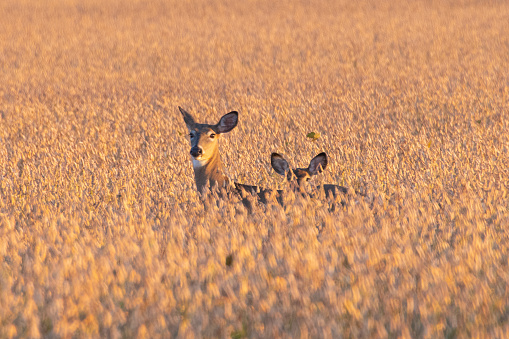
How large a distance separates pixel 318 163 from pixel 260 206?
0.88m

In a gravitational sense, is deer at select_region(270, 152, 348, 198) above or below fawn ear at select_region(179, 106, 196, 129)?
below

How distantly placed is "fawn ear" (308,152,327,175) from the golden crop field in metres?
0.25

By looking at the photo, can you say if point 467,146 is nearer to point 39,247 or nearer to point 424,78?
point 39,247

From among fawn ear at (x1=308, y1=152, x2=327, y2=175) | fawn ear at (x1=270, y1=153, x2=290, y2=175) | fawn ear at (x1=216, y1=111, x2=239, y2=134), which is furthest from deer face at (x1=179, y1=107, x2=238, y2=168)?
fawn ear at (x1=308, y1=152, x2=327, y2=175)

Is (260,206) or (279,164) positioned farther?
(279,164)

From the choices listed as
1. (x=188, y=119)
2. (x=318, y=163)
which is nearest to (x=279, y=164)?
(x=318, y=163)

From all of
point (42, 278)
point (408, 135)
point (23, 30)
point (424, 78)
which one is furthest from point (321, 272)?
point (23, 30)

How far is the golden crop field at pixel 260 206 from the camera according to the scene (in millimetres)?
3145

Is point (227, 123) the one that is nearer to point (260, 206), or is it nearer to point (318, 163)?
point (318, 163)

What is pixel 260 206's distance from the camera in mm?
5289

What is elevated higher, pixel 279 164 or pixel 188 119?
pixel 188 119

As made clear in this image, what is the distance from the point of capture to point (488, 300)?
316 centimetres

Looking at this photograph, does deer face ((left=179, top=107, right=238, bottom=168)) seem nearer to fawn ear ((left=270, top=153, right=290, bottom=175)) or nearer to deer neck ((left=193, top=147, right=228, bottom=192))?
deer neck ((left=193, top=147, right=228, bottom=192))

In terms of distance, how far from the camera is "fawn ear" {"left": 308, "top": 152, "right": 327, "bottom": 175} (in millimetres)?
5840
